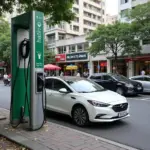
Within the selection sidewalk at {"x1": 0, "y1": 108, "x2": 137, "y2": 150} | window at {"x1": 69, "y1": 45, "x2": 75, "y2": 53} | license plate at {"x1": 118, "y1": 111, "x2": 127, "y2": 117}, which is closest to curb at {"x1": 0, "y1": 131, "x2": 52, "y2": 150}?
sidewalk at {"x1": 0, "y1": 108, "x2": 137, "y2": 150}

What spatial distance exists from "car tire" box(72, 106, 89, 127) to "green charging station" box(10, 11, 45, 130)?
130 centimetres

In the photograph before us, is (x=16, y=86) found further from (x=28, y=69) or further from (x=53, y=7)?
(x=53, y=7)

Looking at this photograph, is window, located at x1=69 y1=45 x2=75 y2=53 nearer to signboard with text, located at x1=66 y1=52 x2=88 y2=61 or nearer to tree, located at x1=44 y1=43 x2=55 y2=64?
signboard with text, located at x1=66 y1=52 x2=88 y2=61

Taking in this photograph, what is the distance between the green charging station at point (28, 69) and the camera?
641 cm

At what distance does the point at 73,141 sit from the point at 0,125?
2.63 metres

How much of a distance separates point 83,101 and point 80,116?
0.52 metres

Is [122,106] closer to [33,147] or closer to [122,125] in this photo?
[122,125]

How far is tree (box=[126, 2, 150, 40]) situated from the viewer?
23.5 meters

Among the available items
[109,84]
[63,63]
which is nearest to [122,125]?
[109,84]

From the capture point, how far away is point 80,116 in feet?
24.6

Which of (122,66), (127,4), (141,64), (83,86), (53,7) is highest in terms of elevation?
(127,4)

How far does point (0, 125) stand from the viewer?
7062 mm

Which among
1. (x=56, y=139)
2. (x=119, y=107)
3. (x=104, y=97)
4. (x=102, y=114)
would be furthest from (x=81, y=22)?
(x=56, y=139)

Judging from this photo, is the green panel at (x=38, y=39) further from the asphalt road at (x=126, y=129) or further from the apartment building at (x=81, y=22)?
the apartment building at (x=81, y=22)
